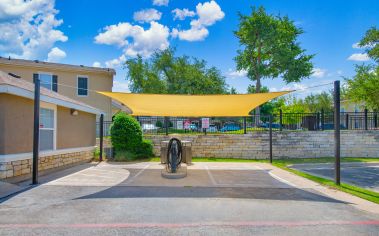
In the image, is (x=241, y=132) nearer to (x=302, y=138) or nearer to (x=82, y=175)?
(x=302, y=138)

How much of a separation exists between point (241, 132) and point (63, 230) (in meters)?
12.1

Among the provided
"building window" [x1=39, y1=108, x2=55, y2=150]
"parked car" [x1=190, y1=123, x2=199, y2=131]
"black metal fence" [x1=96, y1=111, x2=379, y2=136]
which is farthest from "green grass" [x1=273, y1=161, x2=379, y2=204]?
"building window" [x1=39, y1=108, x2=55, y2=150]

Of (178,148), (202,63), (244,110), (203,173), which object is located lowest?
(203,173)

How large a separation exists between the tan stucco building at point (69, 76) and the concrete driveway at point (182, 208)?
12695 mm

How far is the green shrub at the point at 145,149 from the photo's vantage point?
44.4 feet

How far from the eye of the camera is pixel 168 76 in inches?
1288

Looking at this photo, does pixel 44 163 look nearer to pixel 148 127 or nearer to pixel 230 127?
pixel 148 127

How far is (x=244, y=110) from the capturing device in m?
11.6

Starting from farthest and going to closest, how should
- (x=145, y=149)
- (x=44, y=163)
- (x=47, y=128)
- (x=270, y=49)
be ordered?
(x=270, y=49) → (x=145, y=149) → (x=47, y=128) → (x=44, y=163)

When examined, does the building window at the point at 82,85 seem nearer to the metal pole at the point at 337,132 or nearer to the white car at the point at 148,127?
the white car at the point at 148,127

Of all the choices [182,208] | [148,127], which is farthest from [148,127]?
[182,208]

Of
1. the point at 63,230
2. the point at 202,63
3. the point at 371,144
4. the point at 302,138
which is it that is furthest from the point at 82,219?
the point at 202,63

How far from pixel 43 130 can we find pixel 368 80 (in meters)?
18.3

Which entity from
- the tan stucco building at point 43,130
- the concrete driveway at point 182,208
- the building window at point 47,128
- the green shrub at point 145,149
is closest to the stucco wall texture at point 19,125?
the tan stucco building at point 43,130
